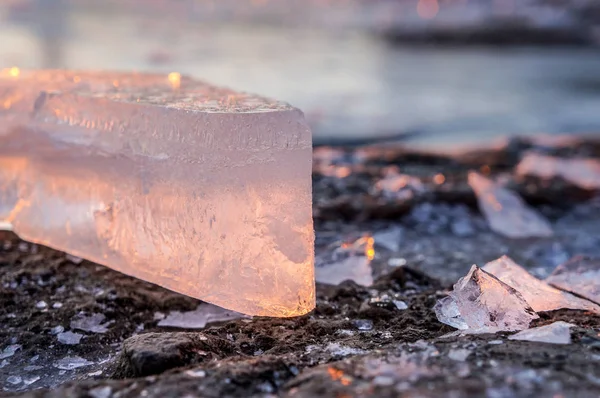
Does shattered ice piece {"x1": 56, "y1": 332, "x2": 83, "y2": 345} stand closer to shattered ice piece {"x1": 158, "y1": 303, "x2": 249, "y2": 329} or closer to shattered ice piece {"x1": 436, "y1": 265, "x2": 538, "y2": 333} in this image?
shattered ice piece {"x1": 158, "y1": 303, "x2": 249, "y2": 329}

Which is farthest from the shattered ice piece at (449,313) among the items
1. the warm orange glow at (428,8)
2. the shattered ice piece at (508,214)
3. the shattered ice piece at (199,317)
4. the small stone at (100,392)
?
the warm orange glow at (428,8)

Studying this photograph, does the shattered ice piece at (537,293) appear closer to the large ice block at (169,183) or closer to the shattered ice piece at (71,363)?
the large ice block at (169,183)

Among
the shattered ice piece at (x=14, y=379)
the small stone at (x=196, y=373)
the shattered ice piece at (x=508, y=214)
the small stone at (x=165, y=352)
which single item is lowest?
the shattered ice piece at (x=508, y=214)

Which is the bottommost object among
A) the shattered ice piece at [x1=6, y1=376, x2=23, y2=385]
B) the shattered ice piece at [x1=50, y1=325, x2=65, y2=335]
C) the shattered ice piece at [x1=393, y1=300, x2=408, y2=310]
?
the shattered ice piece at [x1=6, y1=376, x2=23, y2=385]

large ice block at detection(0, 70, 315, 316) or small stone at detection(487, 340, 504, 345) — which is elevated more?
large ice block at detection(0, 70, 315, 316)

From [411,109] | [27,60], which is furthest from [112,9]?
[411,109]

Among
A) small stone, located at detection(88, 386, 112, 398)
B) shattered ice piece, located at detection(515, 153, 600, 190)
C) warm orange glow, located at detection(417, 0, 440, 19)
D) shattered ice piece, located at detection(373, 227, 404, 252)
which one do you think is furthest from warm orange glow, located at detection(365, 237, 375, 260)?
warm orange glow, located at detection(417, 0, 440, 19)

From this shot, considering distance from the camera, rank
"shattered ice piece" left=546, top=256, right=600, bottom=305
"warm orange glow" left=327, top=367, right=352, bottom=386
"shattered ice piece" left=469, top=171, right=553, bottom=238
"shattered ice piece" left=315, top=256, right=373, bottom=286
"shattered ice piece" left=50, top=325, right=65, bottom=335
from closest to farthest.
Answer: "warm orange glow" left=327, top=367, right=352, bottom=386, "shattered ice piece" left=50, top=325, right=65, bottom=335, "shattered ice piece" left=546, top=256, right=600, bottom=305, "shattered ice piece" left=315, top=256, right=373, bottom=286, "shattered ice piece" left=469, top=171, right=553, bottom=238

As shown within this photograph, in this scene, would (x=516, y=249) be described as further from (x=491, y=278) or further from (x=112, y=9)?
(x=112, y=9)
